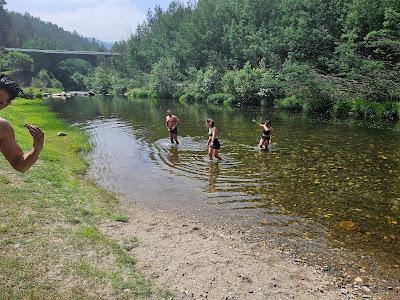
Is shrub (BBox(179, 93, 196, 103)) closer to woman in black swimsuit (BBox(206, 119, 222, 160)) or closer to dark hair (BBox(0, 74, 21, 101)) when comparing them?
woman in black swimsuit (BBox(206, 119, 222, 160))

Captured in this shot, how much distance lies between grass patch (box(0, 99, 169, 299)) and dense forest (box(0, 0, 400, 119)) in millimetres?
30945

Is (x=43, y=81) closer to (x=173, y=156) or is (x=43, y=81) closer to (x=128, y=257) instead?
(x=173, y=156)

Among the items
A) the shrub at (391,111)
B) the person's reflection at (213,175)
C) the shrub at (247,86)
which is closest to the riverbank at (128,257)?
the person's reflection at (213,175)

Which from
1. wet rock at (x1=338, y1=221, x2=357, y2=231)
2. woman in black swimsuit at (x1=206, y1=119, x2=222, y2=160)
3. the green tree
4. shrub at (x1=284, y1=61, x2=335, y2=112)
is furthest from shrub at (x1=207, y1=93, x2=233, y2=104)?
the green tree

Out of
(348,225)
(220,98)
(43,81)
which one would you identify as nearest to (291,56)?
(220,98)

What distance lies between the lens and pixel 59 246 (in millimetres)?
8203

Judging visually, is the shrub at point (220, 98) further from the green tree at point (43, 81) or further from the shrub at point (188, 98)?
the green tree at point (43, 81)

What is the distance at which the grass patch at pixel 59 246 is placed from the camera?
6688 millimetres

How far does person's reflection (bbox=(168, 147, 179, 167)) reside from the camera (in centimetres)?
1943

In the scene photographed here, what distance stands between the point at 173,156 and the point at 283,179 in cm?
693

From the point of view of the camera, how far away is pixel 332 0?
48.9m

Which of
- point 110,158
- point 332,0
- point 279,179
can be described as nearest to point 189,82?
point 332,0

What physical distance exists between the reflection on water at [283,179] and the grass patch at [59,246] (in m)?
2.84

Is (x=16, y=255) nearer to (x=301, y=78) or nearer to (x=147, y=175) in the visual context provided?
(x=147, y=175)
